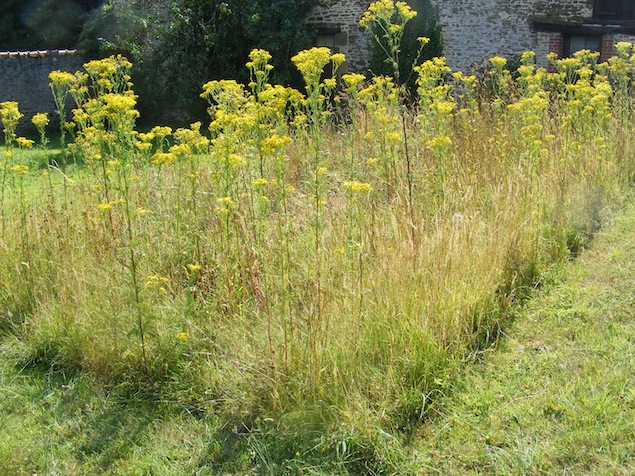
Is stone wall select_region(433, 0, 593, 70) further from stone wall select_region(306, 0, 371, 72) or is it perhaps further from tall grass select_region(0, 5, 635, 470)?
Answer: tall grass select_region(0, 5, 635, 470)

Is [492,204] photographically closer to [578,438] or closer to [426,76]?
[426,76]

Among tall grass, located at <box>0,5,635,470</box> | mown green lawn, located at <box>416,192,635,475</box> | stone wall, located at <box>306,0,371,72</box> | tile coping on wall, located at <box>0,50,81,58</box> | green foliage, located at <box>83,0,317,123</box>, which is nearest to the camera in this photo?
mown green lawn, located at <box>416,192,635,475</box>

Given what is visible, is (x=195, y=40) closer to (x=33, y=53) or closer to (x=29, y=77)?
(x=33, y=53)

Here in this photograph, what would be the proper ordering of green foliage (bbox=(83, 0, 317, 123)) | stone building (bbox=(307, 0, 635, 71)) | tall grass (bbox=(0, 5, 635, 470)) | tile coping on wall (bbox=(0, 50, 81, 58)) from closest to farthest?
1. tall grass (bbox=(0, 5, 635, 470))
2. green foliage (bbox=(83, 0, 317, 123))
3. tile coping on wall (bbox=(0, 50, 81, 58))
4. stone building (bbox=(307, 0, 635, 71))

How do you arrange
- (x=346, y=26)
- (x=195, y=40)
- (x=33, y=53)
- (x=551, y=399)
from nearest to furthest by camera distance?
(x=551, y=399), (x=195, y=40), (x=33, y=53), (x=346, y=26)

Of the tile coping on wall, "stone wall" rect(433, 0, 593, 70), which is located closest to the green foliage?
the tile coping on wall

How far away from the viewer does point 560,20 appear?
1558cm

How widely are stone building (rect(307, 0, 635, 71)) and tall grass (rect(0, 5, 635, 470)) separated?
10.9 m

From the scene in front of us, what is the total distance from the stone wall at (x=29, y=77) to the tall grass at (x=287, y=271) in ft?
36.3

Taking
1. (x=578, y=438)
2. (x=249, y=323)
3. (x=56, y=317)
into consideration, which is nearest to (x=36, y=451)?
(x=56, y=317)

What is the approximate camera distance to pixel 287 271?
13.0 ft

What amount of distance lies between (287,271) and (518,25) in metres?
13.9

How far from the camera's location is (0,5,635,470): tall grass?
350 cm

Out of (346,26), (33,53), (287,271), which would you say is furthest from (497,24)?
(287,271)
